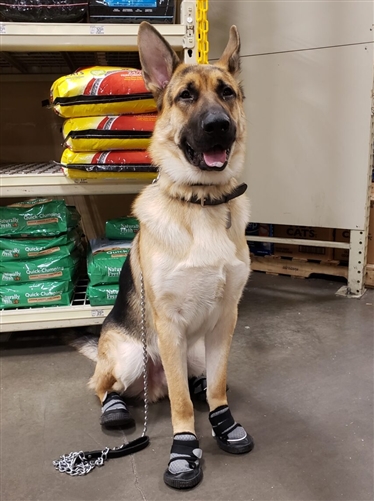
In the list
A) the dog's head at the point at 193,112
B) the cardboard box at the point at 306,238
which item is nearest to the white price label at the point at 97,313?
the dog's head at the point at 193,112

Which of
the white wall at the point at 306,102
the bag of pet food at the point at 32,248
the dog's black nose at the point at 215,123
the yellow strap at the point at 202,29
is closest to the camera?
the dog's black nose at the point at 215,123

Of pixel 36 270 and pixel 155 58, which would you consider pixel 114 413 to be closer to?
pixel 36 270

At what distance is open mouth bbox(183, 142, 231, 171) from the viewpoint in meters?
1.22

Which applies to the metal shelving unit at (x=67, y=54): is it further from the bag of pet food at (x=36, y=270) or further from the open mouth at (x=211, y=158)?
the open mouth at (x=211, y=158)

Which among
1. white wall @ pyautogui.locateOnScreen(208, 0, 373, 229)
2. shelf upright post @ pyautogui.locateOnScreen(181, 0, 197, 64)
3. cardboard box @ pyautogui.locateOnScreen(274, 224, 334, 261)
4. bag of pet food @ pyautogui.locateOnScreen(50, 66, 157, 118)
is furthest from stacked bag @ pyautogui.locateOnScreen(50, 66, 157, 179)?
cardboard box @ pyautogui.locateOnScreen(274, 224, 334, 261)

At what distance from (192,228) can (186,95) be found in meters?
0.40

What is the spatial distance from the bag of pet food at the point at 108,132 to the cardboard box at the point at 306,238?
1666 millimetres

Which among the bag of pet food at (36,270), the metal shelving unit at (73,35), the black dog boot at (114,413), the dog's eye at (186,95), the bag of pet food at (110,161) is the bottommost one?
the black dog boot at (114,413)

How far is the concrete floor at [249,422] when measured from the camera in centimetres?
124

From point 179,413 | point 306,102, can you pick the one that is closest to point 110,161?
point 179,413

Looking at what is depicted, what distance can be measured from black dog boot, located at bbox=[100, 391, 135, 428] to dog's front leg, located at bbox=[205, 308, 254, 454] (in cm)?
31

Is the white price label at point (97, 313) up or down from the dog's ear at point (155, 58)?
down

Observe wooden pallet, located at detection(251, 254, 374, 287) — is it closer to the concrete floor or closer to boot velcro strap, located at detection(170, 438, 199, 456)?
the concrete floor

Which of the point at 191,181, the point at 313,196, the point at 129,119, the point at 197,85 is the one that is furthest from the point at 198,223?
the point at 313,196
